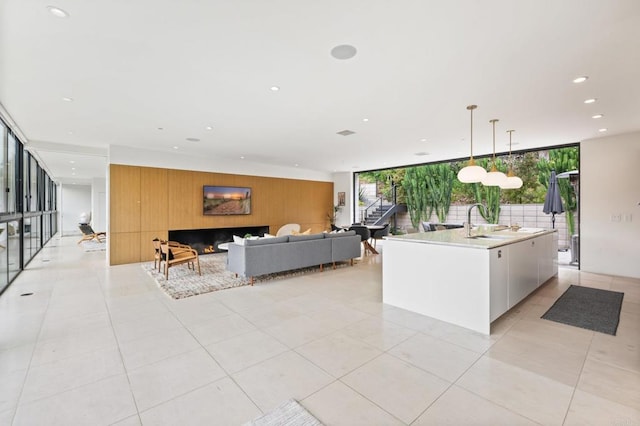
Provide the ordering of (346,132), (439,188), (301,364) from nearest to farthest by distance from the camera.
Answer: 1. (301,364)
2. (346,132)
3. (439,188)

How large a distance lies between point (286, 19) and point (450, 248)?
2800 millimetres

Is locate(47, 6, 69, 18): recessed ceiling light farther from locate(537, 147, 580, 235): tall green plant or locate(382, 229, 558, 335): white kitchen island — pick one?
locate(537, 147, 580, 235): tall green plant

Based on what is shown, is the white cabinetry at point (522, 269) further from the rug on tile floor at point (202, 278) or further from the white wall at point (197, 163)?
the white wall at point (197, 163)

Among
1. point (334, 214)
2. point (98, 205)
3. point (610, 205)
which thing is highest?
point (98, 205)

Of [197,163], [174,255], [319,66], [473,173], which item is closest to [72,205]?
[197,163]

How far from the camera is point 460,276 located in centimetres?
326

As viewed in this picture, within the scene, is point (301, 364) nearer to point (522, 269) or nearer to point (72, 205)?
point (522, 269)

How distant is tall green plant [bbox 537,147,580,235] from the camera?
25.7 ft

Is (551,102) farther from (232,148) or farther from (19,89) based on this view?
(19,89)

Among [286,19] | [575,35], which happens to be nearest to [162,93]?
[286,19]

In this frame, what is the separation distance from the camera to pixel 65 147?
6.59m

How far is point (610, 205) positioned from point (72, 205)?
1980 cm

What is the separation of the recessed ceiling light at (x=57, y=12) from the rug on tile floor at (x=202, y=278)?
11.2ft

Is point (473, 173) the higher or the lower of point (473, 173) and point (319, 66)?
the lower
